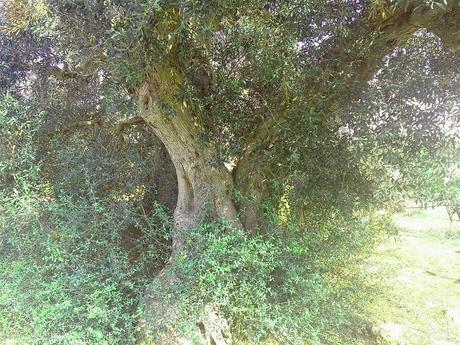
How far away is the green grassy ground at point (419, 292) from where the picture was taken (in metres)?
3.70

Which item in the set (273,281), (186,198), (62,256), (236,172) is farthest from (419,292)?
(62,256)

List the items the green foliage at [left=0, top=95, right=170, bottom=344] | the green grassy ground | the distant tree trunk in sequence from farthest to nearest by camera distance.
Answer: the green grassy ground
the distant tree trunk
the green foliage at [left=0, top=95, right=170, bottom=344]

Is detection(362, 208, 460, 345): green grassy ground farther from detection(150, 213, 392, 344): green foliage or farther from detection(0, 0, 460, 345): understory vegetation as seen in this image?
detection(150, 213, 392, 344): green foliage

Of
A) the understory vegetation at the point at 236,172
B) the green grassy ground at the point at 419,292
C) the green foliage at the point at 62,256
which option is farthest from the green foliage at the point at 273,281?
the green grassy ground at the point at 419,292

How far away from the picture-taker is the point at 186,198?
11.0 ft

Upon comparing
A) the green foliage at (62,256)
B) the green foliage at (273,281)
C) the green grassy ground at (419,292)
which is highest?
the green foliage at (62,256)

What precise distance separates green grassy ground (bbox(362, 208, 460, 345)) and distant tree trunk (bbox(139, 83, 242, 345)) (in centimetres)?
194

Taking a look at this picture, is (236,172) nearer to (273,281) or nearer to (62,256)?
(273,281)

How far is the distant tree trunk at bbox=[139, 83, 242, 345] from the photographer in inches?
105

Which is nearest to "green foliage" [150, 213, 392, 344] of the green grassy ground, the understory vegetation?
the understory vegetation

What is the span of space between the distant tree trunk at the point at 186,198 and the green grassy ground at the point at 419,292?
1.94 meters

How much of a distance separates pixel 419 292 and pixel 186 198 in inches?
160

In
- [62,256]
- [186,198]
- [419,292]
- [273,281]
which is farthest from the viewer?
[419,292]

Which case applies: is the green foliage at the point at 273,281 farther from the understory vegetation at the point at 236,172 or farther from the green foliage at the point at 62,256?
the green foliage at the point at 62,256
